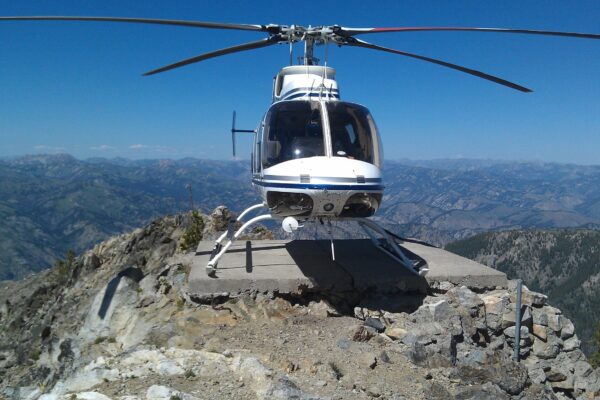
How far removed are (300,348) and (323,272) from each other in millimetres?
2967

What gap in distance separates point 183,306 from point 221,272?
3.52 ft

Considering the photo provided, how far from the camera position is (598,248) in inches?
7736

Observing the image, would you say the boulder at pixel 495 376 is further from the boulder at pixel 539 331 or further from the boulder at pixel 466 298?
the boulder at pixel 539 331

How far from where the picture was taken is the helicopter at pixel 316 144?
8.52m

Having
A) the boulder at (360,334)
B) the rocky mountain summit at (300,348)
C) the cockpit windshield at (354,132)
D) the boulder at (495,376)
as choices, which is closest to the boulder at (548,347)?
the rocky mountain summit at (300,348)

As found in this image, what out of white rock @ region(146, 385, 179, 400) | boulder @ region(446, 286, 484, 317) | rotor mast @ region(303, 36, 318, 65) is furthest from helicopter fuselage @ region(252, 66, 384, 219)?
white rock @ region(146, 385, 179, 400)

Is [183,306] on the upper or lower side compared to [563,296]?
upper

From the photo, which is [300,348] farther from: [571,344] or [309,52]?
[309,52]

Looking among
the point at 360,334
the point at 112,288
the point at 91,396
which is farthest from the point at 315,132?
the point at 112,288

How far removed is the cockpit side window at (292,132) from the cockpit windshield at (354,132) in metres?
0.31

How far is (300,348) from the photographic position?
24.9 ft

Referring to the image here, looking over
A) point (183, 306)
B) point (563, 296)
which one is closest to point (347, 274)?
point (183, 306)

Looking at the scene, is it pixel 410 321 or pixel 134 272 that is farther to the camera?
pixel 134 272

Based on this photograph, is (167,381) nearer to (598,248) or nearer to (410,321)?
(410,321)
